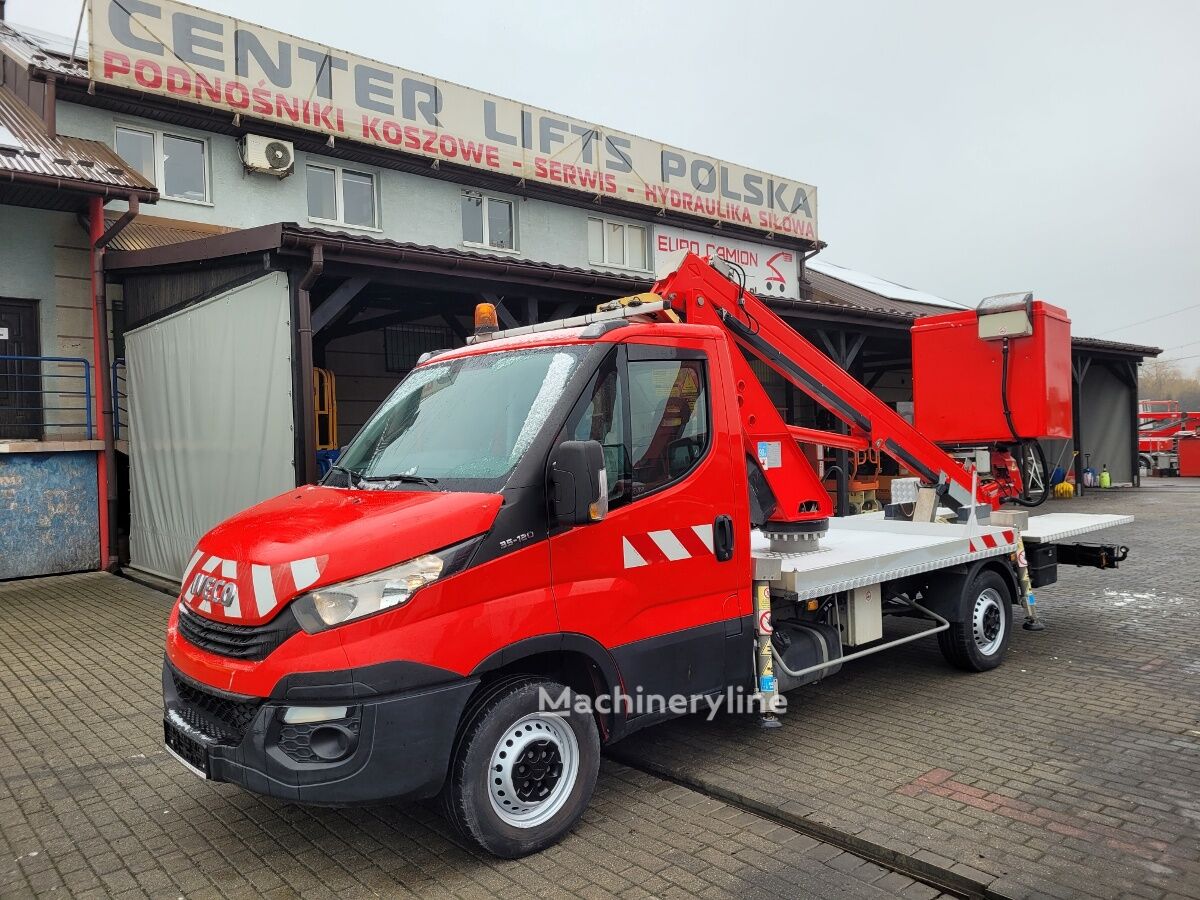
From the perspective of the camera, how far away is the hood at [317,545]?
315 cm

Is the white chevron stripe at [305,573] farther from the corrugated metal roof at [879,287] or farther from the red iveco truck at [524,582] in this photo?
the corrugated metal roof at [879,287]

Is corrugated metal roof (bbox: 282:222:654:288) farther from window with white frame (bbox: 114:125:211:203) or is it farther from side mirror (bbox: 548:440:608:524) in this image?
side mirror (bbox: 548:440:608:524)

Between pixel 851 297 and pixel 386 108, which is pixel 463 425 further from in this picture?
pixel 851 297

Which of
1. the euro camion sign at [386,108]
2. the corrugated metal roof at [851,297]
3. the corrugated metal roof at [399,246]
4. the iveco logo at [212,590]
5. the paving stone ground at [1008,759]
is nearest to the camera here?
the iveco logo at [212,590]

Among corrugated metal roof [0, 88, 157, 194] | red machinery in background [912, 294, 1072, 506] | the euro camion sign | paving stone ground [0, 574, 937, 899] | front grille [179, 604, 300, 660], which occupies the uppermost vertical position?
the euro camion sign

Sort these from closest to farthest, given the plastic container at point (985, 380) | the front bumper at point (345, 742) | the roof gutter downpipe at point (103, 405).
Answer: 1. the front bumper at point (345, 742)
2. the plastic container at point (985, 380)
3. the roof gutter downpipe at point (103, 405)

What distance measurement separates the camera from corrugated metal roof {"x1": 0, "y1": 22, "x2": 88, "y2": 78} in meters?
11.2

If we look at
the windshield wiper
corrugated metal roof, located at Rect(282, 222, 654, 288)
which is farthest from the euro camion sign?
the windshield wiper

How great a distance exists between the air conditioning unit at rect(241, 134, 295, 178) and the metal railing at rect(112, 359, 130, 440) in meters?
3.53

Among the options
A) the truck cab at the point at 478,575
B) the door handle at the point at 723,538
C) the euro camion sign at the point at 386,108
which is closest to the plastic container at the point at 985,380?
the truck cab at the point at 478,575

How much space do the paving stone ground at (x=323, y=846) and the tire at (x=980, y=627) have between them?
2.74m

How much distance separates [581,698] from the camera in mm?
3680

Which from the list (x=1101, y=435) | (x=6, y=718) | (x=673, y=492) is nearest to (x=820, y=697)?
(x=673, y=492)

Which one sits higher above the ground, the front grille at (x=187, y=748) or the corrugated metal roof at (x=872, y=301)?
the corrugated metal roof at (x=872, y=301)
